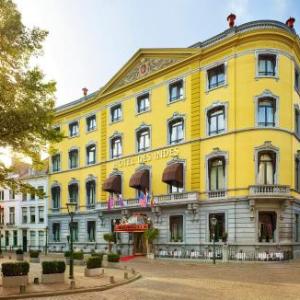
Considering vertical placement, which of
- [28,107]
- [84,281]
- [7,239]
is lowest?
[7,239]

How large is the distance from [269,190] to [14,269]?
20.6 meters

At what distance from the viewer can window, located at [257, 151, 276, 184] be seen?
35938 millimetres

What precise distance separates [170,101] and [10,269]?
1012 inches

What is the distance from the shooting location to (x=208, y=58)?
39688 mm

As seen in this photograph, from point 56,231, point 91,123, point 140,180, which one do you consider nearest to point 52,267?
point 140,180

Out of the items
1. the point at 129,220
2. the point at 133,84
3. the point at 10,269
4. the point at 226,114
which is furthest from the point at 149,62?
the point at 10,269

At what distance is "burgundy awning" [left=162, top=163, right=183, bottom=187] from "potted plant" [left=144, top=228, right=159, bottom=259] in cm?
448

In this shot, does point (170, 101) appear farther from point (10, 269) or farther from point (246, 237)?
point (10, 269)

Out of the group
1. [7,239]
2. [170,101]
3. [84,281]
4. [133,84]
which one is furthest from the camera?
[7,239]

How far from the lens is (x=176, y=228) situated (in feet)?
135

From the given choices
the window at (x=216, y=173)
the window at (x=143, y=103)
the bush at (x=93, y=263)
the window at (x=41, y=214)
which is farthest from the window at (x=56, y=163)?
the bush at (x=93, y=263)

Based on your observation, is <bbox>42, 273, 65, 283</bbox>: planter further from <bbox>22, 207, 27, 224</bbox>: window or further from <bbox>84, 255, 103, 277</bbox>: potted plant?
<bbox>22, 207, 27, 224</bbox>: window

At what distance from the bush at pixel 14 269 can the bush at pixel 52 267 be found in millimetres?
957

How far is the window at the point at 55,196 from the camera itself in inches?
2292
